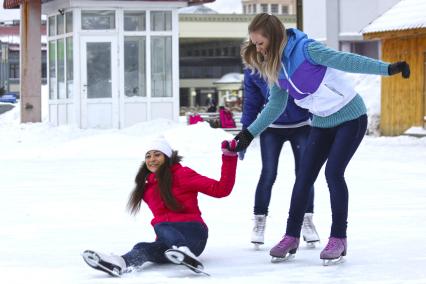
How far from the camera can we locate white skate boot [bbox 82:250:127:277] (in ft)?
19.4

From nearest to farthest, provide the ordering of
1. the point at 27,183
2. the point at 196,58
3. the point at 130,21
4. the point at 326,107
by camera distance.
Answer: the point at 326,107 → the point at 27,183 → the point at 130,21 → the point at 196,58

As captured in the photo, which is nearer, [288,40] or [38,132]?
[288,40]

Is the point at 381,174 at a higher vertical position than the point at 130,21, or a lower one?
lower

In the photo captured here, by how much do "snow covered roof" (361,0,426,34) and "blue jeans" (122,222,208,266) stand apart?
18887 mm

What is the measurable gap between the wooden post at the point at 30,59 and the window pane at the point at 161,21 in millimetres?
4455

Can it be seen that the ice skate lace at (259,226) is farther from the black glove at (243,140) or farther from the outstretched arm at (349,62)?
the outstretched arm at (349,62)

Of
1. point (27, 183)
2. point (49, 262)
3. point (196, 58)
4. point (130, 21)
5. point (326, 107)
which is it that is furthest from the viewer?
point (196, 58)

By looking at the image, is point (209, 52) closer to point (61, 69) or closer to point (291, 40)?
point (61, 69)

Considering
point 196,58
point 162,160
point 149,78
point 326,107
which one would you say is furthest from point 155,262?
point 196,58

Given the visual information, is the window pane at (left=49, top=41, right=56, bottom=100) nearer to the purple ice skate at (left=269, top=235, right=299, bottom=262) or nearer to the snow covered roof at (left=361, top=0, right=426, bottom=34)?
the snow covered roof at (left=361, top=0, right=426, bottom=34)

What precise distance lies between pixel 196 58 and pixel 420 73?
75954 millimetres

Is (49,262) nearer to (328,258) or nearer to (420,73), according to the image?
(328,258)

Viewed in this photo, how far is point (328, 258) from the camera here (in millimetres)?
6371

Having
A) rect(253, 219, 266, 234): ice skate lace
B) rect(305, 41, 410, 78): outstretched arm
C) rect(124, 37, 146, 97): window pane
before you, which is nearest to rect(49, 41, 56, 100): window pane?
rect(124, 37, 146, 97): window pane
